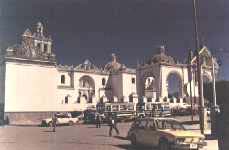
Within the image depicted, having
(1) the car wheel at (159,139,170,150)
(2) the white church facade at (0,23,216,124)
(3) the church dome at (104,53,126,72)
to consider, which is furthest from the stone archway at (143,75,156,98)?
(1) the car wheel at (159,139,170,150)

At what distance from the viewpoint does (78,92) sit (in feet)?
205

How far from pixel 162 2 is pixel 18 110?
25.8m

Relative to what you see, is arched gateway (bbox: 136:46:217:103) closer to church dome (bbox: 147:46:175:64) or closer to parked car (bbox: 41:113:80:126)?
church dome (bbox: 147:46:175:64)

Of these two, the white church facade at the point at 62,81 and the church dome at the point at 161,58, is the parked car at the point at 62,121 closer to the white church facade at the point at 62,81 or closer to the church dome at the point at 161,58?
the white church facade at the point at 62,81

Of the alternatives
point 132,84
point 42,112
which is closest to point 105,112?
point 42,112

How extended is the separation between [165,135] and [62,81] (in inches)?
A: 1855

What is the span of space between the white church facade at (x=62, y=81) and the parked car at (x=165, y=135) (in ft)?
52.4

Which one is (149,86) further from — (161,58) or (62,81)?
(62,81)

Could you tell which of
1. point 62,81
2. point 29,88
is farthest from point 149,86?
point 29,88

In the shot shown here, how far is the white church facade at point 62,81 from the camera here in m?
36.8

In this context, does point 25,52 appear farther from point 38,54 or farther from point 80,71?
point 80,71

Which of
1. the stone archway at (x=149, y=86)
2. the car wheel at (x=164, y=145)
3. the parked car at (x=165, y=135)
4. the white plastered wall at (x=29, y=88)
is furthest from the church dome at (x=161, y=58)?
the car wheel at (x=164, y=145)

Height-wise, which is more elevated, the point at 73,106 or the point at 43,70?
the point at 43,70

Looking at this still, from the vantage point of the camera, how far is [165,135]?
1430cm
